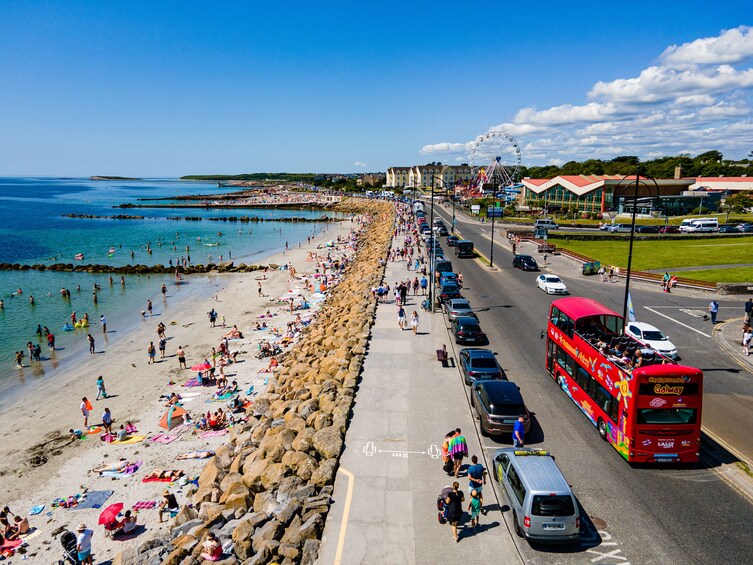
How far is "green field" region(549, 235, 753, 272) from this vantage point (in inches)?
1709

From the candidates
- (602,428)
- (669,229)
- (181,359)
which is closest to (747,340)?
(602,428)

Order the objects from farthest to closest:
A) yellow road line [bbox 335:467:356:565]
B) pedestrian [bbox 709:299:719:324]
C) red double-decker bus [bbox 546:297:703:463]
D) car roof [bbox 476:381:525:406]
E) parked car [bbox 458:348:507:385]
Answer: pedestrian [bbox 709:299:719:324]
parked car [bbox 458:348:507:385]
car roof [bbox 476:381:525:406]
red double-decker bus [bbox 546:297:703:463]
yellow road line [bbox 335:467:356:565]

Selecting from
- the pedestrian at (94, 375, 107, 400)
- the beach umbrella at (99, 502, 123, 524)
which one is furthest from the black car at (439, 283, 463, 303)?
the beach umbrella at (99, 502, 123, 524)

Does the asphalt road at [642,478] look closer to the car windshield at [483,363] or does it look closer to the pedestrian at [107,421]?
the car windshield at [483,363]

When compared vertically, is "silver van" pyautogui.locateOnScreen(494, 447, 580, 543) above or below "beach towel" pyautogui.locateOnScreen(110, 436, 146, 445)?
above

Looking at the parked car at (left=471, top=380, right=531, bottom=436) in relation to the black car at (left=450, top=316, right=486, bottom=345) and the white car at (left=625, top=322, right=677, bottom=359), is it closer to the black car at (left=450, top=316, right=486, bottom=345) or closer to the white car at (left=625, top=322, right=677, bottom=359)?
the black car at (left=450, top=316, right=486, bottom=345)

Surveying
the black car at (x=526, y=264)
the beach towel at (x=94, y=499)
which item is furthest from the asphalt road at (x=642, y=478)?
the black car at (x=526, y=264)

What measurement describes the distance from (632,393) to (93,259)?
76.6 meters

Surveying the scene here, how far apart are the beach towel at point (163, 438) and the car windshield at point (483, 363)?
1307 cm

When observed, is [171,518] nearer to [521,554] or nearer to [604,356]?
[521,554]

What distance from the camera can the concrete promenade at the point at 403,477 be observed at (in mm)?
10461

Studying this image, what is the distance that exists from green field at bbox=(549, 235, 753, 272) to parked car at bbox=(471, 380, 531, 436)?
31326mm

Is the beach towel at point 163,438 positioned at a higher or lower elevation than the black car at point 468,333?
lower

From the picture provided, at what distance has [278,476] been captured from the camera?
1397 cm
